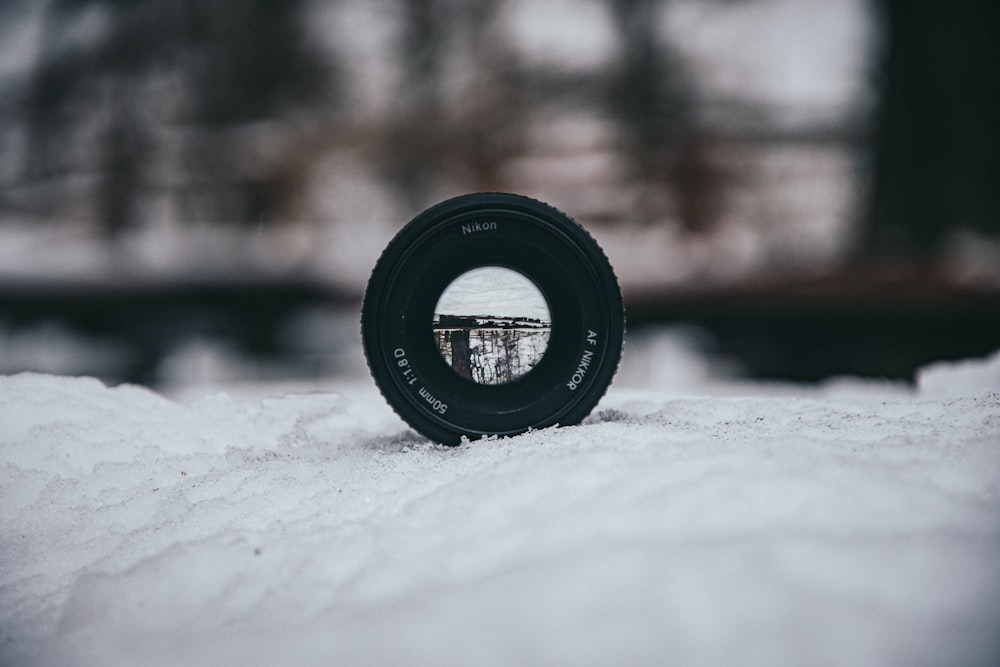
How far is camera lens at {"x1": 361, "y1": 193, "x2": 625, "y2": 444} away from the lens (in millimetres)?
574

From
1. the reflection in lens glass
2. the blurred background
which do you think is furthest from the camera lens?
the blurred background

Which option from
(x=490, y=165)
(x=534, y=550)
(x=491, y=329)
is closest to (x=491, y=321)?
(x=491, y=329)

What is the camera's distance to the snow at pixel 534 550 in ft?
0.98

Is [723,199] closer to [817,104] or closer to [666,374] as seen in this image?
[817,104]

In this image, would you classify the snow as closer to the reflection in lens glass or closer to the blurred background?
the reflection in lens glass

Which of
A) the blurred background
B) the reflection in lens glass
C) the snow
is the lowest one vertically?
the snow

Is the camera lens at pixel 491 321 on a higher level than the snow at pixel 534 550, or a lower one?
higher

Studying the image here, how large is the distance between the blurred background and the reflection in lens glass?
1.02 metres

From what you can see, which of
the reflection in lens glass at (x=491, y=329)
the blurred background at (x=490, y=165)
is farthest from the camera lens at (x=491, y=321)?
the blurred background at (x=490, y=165)

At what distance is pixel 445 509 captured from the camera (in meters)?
0.41

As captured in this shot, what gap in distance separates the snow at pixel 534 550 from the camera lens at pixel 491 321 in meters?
0.04

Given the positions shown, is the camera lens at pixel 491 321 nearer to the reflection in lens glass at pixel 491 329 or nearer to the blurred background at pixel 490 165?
the reflection in lens glass at pixel 491 329

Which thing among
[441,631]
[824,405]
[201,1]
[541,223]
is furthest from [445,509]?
[201,1]

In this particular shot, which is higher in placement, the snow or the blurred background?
the blurred background
